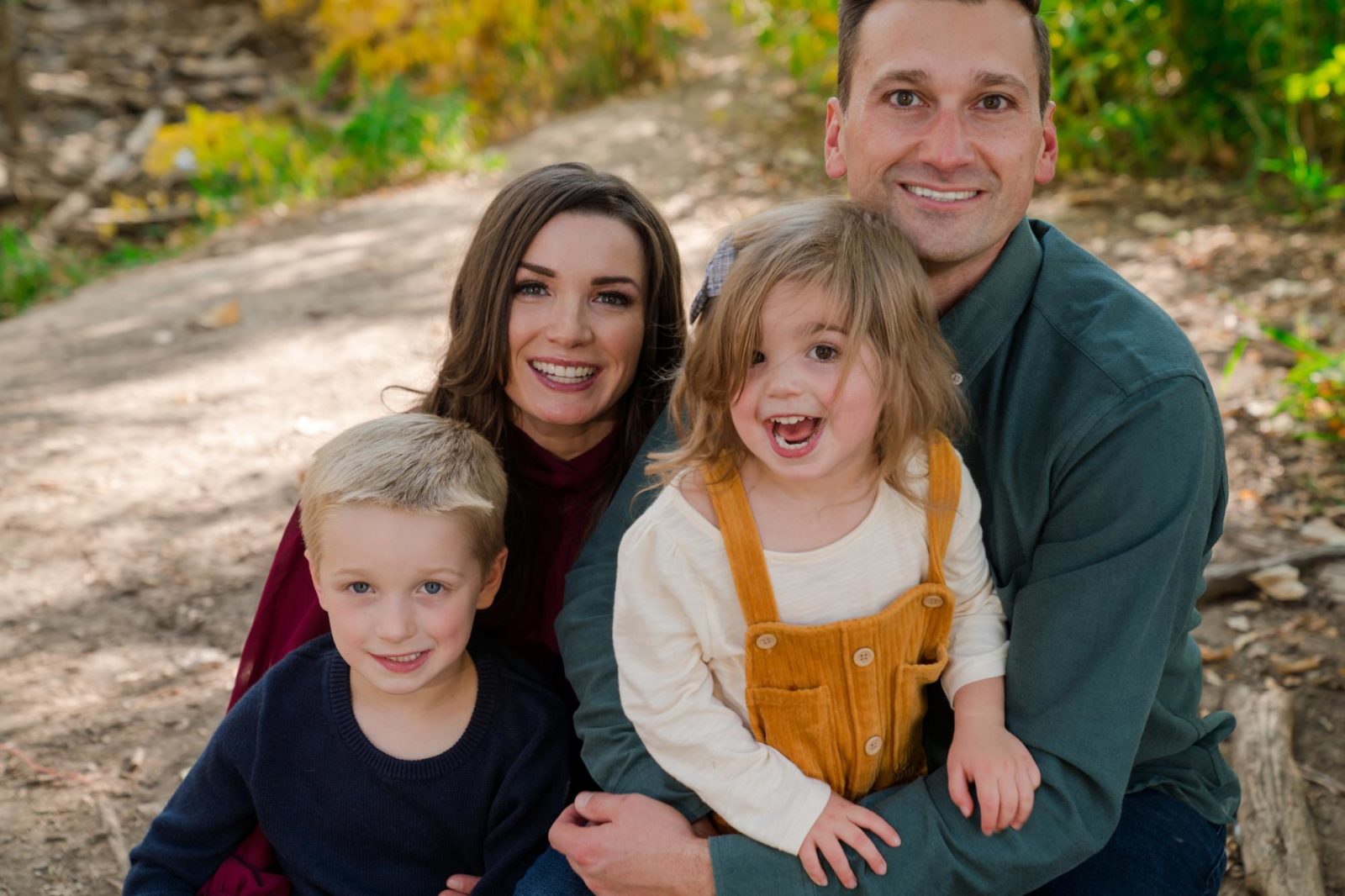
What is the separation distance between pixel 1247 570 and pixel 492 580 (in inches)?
92.1

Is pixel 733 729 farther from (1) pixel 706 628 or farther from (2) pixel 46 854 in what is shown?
(2) pixel 46 854

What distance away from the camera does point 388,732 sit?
2.31m

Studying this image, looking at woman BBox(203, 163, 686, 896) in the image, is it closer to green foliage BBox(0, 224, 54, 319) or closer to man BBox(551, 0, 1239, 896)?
man BBox(551, 0, 1239, 896)

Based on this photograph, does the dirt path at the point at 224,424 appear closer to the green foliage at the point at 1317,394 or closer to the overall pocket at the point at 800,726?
the green foliage at the point at 1317,394

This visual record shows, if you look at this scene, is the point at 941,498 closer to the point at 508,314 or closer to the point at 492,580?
the point at 492,580

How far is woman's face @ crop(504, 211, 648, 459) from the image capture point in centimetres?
253

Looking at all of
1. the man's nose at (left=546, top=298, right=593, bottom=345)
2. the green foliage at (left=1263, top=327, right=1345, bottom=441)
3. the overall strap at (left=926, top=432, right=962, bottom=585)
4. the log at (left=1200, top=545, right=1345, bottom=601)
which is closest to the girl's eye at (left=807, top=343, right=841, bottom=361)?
the overall strap at (left=926, top=432, right=962, bottom=585)

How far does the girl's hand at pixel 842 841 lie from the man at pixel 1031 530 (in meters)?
0.03

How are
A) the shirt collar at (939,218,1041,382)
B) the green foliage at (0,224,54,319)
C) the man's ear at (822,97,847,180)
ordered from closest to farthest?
the shirt collar at (939,218,1041,382)
the man's ear at (822,97,847,180)
the green foliage at (0,224,54,319)

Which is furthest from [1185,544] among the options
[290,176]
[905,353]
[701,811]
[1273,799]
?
[290,176]

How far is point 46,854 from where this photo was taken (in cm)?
277

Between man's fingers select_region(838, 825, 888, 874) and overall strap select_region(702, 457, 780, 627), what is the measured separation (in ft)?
1.21

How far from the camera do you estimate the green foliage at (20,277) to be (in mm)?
7422

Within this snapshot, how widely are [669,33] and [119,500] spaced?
21.2 feet
